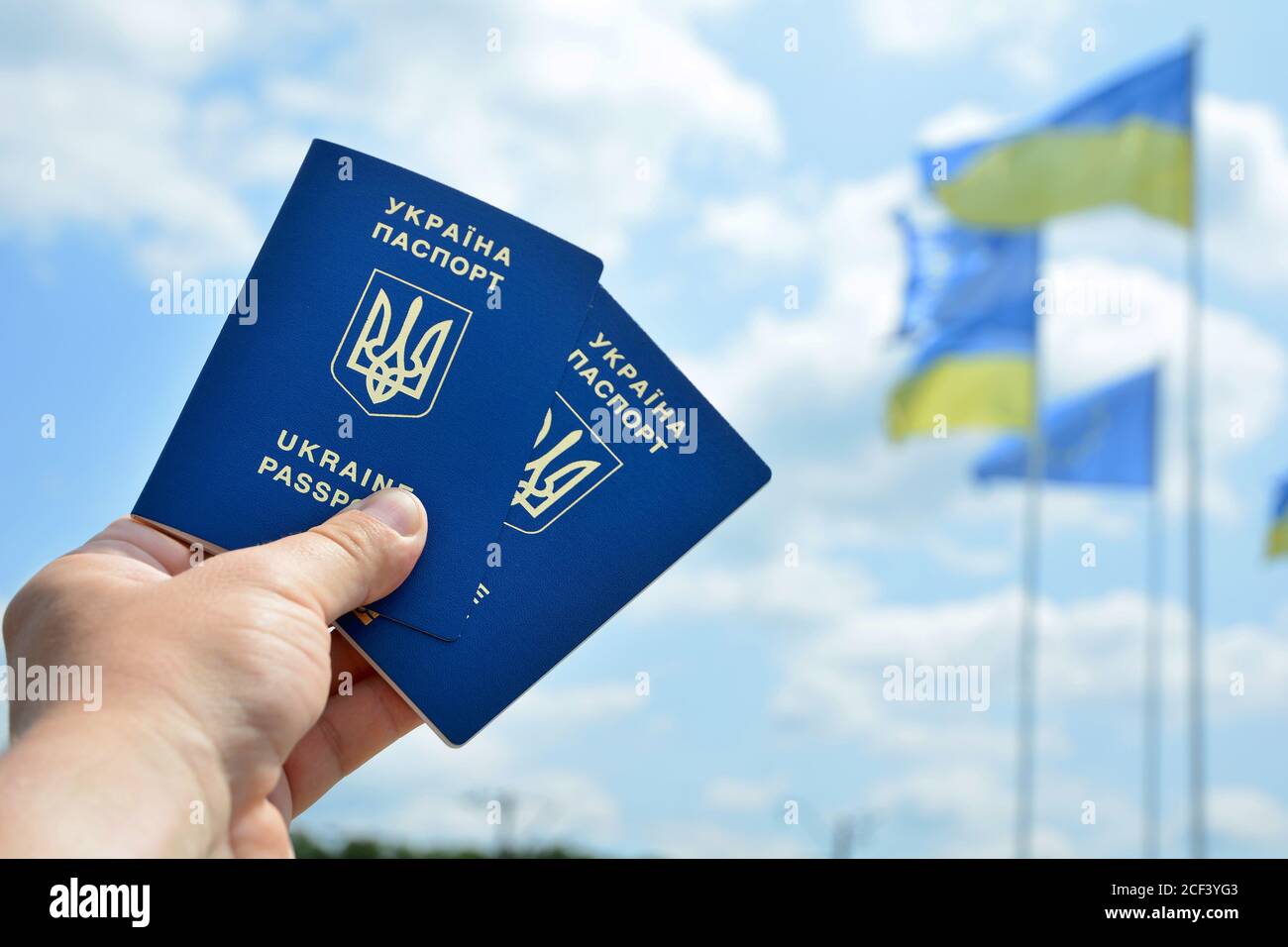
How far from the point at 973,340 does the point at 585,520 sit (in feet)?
36.9

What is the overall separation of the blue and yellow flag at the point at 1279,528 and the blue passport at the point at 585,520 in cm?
1095

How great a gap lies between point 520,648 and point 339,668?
0.43 m

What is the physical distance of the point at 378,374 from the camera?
2514mm

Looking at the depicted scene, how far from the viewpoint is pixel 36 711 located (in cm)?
177

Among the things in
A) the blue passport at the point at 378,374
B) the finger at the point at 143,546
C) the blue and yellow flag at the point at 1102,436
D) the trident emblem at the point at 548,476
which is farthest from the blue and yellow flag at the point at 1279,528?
the finger at the point at 143,546

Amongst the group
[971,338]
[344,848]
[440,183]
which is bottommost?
[344,848]

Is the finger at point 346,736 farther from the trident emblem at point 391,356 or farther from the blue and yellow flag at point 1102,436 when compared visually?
the blue and yellow flag at point 1102,436

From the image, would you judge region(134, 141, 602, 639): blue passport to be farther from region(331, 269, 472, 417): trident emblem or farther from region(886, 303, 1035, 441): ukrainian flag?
region(886, 303, 1035, 441): ukrainian flag

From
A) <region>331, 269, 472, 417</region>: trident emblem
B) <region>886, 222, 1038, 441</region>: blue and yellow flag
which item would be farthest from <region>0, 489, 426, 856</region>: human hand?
<region>886, 222, 1038, 441</region>: blue and yellow flag

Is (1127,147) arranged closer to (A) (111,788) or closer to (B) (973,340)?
(B) (973,340)

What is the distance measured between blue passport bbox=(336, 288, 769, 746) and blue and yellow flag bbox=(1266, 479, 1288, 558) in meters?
11.0
